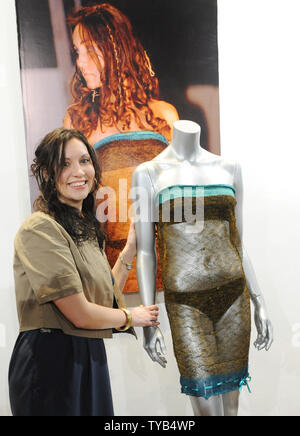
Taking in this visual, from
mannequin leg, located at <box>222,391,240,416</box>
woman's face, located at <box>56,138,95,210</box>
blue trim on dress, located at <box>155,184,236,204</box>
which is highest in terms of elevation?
woman's face, located at <box>56,138,95,210</box>

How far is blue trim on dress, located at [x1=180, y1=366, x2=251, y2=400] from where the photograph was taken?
66.9 inches

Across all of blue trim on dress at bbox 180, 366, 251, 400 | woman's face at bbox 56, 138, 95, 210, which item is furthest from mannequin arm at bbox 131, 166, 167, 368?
woman's face at bbox 56, 138, 95, 210

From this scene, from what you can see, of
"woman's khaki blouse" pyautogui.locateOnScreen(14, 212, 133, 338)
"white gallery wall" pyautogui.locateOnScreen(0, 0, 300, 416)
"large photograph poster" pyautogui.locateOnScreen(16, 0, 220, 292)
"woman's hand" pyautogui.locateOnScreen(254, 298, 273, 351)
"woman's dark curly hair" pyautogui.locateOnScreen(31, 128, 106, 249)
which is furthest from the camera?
"white gallery wall" pyautogui.locateOnScreen(0, 0, 300, 416)

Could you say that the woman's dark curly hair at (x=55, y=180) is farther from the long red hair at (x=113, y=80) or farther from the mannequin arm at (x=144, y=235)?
the long red hair at (x=113, y=80)

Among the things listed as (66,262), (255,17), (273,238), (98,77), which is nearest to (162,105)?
(98,77)

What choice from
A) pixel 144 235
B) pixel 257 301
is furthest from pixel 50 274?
pixel 257 301

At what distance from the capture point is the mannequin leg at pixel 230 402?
1830 mm

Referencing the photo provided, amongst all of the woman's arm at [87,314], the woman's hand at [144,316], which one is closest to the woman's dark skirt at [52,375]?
the woman's arm at [87,314]

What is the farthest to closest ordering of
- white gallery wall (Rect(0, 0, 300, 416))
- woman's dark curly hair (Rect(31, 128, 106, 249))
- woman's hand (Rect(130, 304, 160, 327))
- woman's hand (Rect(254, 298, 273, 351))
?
white gallery wall (Rect(0, 0, 300, 416)) → woman's hand (Rect(254, 298, 273, 351)) → woman's hand (Rect(130, 304, 160, 327)) → woman's dark curly hair (Rect(31, 128, 106, 249))

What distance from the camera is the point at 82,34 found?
2344 mm

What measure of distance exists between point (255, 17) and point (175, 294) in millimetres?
1851

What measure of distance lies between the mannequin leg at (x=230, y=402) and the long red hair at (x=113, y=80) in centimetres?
149

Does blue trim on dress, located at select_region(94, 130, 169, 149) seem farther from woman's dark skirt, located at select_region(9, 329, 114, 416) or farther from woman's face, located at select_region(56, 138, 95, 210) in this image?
woman's dark skirt, located at select_region(9, 329, 114, 416)
